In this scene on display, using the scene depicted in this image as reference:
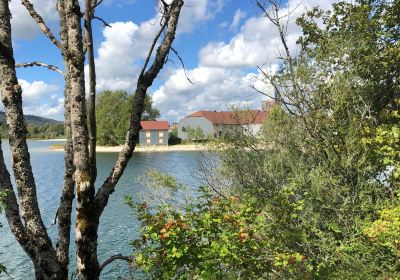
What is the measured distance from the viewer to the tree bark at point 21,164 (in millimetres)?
3650

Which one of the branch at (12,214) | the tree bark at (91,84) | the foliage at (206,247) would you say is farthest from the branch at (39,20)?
the foliage at (206,247)

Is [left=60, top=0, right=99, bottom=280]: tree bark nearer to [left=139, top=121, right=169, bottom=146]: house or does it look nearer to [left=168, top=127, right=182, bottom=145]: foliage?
[left=139, top=121, right=169, bottom=146]: house

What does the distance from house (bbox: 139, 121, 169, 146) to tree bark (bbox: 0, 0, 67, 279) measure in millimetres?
102886

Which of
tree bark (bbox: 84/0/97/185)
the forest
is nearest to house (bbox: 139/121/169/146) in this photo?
the forest

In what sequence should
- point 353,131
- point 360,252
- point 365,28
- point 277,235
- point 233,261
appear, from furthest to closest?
point 365,28 → point 353,131 → point 360,252 → point 277,235 → point 233,261

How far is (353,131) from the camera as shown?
9.22m

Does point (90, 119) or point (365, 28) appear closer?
point (90, 119)

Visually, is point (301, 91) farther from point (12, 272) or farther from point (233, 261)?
point (12, 272)

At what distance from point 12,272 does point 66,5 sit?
1416 centimetres

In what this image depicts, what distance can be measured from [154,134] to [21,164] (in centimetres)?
10336

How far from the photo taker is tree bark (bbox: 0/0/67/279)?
3650 mm

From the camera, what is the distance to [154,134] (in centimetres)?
10644

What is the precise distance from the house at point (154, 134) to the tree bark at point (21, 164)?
338 ft

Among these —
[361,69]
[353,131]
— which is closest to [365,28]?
[361,69]
